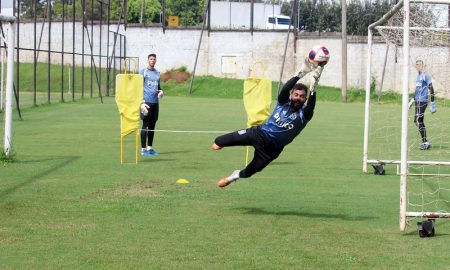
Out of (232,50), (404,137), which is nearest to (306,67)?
(404,137)

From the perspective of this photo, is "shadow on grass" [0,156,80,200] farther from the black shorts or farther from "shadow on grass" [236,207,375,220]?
"shadow on grass" [236,207,375,220]

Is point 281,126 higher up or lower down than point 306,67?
lower down

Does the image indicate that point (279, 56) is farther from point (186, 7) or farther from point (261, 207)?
point (261, 207)

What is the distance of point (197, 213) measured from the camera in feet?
35.7

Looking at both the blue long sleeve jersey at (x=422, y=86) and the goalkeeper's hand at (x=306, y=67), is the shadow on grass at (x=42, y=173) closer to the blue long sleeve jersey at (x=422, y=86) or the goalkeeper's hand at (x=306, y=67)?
the goalkeeper's hand at (x=306, y=67)

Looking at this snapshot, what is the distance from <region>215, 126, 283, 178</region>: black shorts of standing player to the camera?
10953mm

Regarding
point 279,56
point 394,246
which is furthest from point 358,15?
point 394,246

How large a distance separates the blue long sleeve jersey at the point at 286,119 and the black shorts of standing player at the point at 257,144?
99 mm

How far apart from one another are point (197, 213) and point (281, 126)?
165cm

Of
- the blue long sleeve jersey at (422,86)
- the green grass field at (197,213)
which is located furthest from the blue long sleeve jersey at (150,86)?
the blue long sleeve jersey at (422,86)

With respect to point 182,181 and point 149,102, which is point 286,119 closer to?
point 182,181

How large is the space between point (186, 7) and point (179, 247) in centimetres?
8830

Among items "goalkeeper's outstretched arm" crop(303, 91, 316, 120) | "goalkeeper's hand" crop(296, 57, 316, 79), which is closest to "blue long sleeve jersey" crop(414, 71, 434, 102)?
"goalkeeper's outstretched arm" crop(303, 91, 316, 120)

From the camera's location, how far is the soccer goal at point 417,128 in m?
9.98
